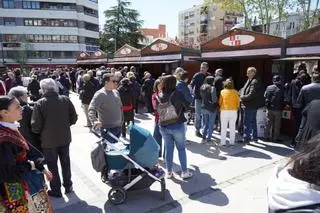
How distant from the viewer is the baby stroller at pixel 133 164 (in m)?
4.02

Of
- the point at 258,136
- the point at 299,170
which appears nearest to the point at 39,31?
the point at 258,136

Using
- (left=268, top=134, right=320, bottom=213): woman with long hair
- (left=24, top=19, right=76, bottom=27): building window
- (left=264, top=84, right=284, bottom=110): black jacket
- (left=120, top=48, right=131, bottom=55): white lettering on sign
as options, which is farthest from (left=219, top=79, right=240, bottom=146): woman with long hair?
(left=24, top=19, right=76, bottom=27): building window

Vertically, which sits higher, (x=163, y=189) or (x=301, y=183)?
(x=301, y=183)

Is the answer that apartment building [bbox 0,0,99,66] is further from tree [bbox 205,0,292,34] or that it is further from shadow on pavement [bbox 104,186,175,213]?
shadow on pavement [bbox 104,186,175,213]

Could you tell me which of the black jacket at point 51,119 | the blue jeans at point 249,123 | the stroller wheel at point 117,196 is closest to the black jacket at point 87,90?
the blue jeans at point 249,123

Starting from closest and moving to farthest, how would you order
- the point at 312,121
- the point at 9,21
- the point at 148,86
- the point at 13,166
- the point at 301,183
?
the point at 301,183
the point at 13,166
the point at 312,121
the point at 148,86
the point at 9,21

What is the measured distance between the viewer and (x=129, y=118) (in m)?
8.00

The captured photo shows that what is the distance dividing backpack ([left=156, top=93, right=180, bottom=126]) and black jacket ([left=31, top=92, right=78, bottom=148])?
1451mm

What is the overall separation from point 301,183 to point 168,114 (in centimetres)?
350

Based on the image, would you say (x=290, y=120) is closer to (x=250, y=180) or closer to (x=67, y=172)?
(x=250, y=180)

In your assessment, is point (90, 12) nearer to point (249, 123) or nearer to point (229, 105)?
point (249, 123)

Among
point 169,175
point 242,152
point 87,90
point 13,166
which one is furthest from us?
point 87,90

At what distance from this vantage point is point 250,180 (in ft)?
16.3

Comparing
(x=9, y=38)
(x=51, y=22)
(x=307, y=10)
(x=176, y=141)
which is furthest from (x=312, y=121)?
(x=9, y=38)
